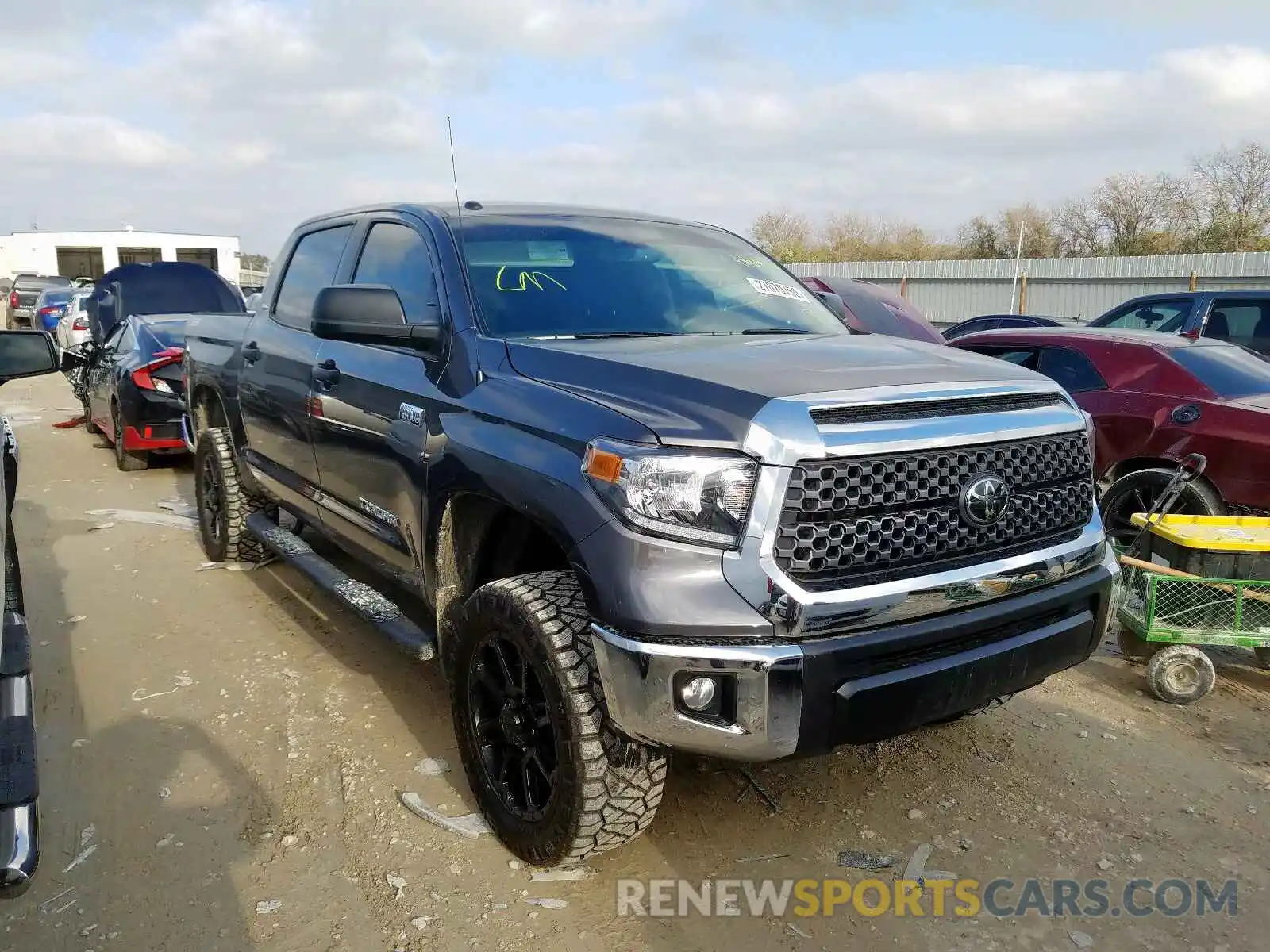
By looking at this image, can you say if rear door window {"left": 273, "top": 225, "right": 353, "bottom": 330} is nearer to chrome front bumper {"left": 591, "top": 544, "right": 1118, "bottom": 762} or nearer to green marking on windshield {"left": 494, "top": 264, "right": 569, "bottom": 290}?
green marking on windshield {"left": 494, "top": 264, "right": 569, "bottom": 290}

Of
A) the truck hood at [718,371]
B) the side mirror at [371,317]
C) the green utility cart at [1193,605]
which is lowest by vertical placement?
the green utility cart at [1193,605]

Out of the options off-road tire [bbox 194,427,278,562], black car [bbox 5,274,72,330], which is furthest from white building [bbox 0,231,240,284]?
off-road tire [bbox 194,427,278,562]

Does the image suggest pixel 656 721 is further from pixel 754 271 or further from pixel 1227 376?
pixel 1227 376

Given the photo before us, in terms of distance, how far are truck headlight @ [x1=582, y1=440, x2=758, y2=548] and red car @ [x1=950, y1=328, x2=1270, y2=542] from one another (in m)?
4.18

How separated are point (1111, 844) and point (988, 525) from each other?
1.22 meters

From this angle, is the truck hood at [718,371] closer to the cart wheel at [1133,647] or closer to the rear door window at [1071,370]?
the cart wheel at [1133,647]

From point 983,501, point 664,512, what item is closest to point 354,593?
point 664,512

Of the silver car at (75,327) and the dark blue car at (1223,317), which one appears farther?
the silver car at (75,327)

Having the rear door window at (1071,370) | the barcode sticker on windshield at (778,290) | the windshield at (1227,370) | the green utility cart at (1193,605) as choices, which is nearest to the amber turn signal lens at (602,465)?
the barcode sticker on windshield at (778,290)

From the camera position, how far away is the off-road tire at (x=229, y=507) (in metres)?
5.60

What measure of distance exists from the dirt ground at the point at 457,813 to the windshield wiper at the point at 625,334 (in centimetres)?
147

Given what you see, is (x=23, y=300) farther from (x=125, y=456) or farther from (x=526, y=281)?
(x=526, y=281)

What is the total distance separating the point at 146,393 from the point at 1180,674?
27.2 feet

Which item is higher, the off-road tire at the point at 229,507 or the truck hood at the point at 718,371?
the truck hood at the point at 718,371
